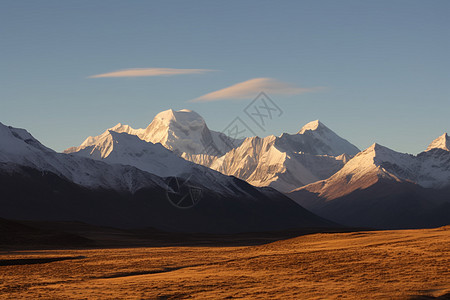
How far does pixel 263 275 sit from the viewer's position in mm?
49625

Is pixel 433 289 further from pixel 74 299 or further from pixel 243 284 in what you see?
pixel 74 299

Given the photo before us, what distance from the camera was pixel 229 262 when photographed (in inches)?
2347

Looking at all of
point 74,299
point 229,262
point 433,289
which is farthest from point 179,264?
point 433,289

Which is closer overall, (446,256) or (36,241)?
(446,256)

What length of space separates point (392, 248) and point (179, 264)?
18543 millimetres

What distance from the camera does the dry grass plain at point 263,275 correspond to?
41406 millimetres

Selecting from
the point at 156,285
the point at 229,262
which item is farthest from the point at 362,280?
the point at 229,262

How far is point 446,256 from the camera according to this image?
52.6 metres

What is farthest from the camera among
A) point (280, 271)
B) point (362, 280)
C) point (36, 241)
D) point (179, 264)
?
point (36, 241)

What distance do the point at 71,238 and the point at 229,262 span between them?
5669 cm

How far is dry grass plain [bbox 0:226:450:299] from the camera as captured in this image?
41.4 m

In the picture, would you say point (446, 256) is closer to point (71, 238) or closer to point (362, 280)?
point (362, 280)

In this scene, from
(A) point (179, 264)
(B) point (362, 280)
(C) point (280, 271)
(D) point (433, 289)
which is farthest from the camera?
(A) point (179, 264)

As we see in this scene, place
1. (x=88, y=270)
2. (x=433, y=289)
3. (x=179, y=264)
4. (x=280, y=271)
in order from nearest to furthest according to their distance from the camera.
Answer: (x=433, y=289), (x=280, y=271), (x=88, y=270), (x=179, y=264)
